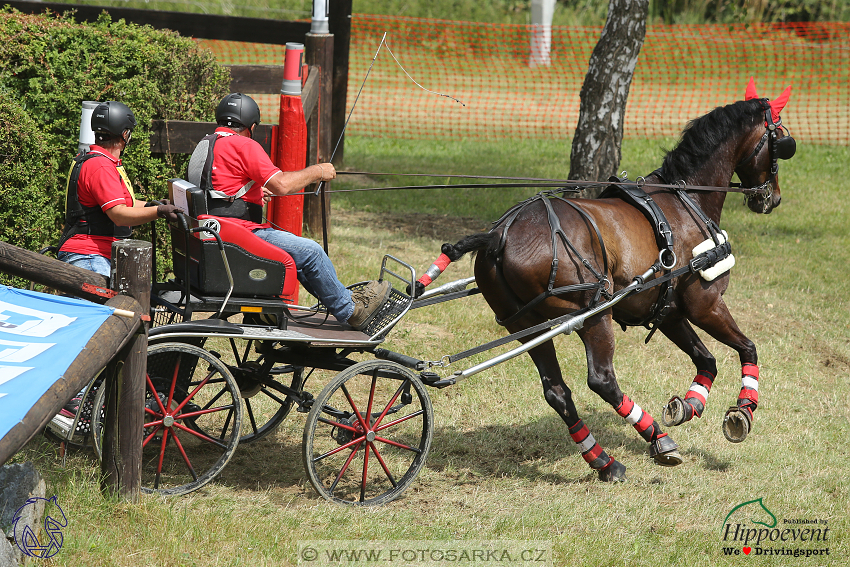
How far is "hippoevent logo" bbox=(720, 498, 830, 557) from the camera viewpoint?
4.25 meters

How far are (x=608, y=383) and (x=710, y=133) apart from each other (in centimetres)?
190

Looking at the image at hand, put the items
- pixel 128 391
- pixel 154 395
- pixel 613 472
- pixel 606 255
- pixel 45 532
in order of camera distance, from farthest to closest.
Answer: pixel 613 472
pixel 606 255
pixel 154 395
pixel 128 391
pixel 45 532

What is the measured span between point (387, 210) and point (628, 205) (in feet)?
21.0

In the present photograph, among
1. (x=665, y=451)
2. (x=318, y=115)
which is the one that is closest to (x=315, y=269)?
(x=665, y=451)

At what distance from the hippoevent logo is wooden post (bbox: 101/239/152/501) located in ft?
9.89

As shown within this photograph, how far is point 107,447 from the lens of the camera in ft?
12.7

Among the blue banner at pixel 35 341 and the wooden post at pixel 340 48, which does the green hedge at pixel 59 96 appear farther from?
the wooden post at pixel 340 48

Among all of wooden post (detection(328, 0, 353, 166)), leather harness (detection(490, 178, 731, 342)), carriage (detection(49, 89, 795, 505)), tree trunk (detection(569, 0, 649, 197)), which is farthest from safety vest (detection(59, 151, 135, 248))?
tree trunk (detection(569, 0, 649, 197))

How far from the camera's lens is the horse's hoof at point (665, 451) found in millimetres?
4887

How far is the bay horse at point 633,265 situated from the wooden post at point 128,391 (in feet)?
5.31

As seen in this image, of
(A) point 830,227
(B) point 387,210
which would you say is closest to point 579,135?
(B) point 387,210

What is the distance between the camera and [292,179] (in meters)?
4.25

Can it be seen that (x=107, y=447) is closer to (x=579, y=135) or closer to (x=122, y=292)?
(x=122, y=292)

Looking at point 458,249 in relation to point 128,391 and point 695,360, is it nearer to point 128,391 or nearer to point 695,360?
point 128,391
